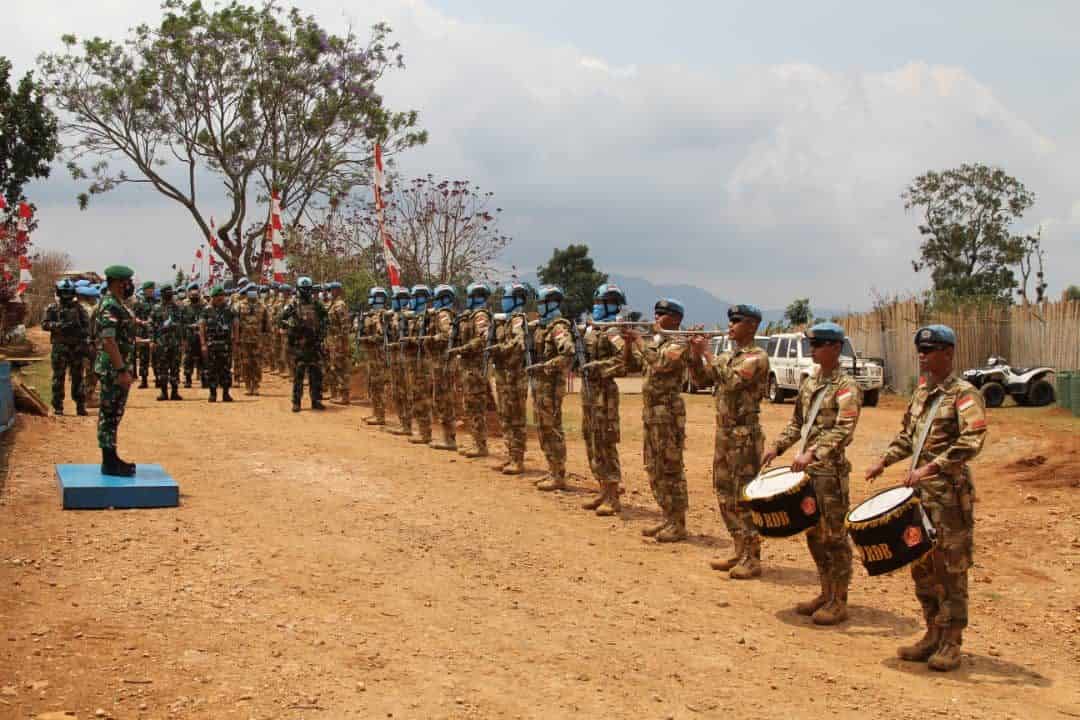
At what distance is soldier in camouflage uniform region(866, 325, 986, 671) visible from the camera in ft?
20.4

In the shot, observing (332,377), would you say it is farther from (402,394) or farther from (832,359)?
(832,359)

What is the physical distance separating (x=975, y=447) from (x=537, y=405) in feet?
21.0

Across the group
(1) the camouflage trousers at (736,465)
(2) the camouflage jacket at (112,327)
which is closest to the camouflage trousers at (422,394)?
(2) the camouflage jacket at (112,327)

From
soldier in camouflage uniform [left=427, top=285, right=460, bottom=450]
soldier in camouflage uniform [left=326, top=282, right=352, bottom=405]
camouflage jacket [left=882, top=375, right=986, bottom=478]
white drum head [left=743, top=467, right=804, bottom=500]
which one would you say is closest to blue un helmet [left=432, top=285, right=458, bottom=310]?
soldier in camouflage uniform [left=427, top=285, right=460, bottom=450]

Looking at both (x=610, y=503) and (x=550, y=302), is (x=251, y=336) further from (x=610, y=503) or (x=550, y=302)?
(x=610, y=503)

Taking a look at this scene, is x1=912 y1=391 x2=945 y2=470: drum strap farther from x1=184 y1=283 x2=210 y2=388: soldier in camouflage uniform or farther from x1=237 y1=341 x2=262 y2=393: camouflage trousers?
x1=237 y1=341 x2=262 y2=393: camouflage trousers

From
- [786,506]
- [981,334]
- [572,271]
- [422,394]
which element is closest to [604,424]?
[786,506]

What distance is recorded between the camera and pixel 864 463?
618 inches

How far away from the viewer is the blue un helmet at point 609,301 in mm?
10398

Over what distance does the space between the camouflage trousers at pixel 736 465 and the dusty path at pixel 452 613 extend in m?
0.52

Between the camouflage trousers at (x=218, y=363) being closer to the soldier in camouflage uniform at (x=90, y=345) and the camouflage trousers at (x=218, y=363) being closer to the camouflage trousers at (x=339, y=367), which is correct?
the soldier in camouflage uniform at (x=90, y=345)

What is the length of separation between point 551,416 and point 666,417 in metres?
2.72

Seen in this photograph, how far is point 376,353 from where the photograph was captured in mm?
17312

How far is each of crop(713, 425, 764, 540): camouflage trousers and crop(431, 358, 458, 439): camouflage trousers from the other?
6819 millimetres
